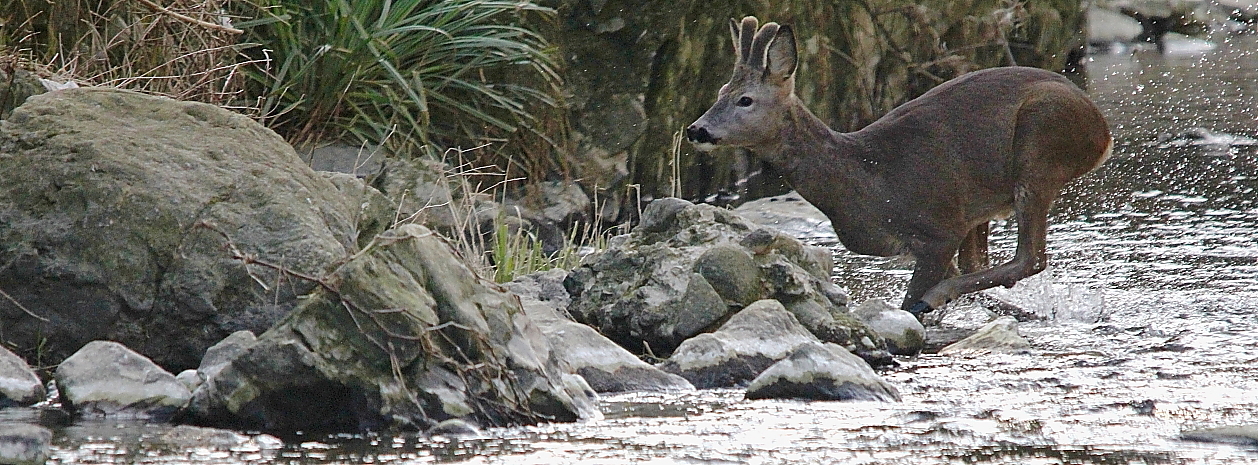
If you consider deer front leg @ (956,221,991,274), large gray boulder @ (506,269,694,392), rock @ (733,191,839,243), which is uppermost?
large gray boulder @ (506,269,694,392)

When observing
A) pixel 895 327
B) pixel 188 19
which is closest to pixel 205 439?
pixel 895 327

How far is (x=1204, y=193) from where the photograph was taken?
11.1 m

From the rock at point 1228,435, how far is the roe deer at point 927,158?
10.7ft

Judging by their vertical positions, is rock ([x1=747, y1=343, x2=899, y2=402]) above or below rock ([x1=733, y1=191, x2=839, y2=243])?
above

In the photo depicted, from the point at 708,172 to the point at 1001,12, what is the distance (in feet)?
12.8

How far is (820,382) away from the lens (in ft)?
17.7

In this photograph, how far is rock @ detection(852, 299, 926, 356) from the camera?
673 cm

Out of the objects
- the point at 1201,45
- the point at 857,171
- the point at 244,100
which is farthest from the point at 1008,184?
the point at 1201,45

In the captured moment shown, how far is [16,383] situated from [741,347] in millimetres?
2519

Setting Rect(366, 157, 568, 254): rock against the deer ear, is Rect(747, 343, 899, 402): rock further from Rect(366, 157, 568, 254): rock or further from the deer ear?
the deer ear

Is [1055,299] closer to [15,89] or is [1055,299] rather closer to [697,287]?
[697,287]

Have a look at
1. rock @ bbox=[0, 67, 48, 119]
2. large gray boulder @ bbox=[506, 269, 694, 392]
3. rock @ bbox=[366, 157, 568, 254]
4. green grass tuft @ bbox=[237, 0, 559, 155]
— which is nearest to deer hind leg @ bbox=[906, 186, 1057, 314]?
rock @ bbox=[366, 157, 568, 254]

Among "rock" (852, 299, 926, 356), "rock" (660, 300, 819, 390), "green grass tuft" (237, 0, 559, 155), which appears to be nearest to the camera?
"rock" (660, 300, 819, 390)

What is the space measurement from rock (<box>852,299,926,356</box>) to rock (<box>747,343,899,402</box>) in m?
1.20
